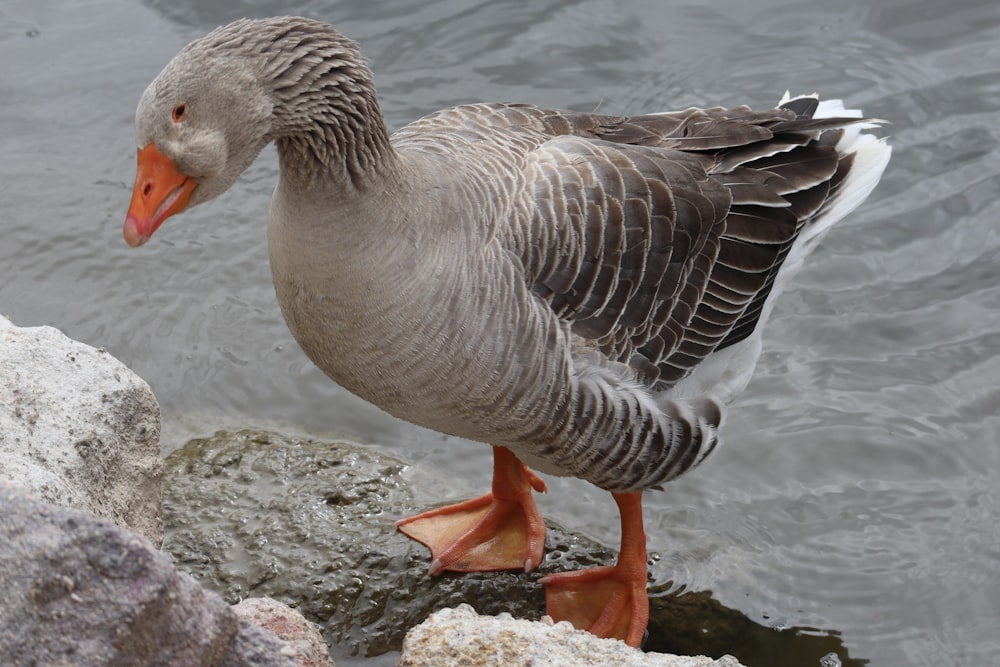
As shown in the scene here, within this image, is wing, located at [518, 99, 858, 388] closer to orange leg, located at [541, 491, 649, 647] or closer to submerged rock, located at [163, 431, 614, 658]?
orange leg, located at [541, 491, 649, 647]

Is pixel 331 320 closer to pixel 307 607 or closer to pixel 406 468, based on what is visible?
pixel 307 607

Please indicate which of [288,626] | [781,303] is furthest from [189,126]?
[781,303]

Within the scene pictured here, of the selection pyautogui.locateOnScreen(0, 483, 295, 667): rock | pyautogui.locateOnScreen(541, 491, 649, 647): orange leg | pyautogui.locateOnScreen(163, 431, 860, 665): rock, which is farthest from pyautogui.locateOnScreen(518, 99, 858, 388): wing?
pyautogui.locateOnScreen(0, 483, 295, 667): rock

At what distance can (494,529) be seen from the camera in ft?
17.8

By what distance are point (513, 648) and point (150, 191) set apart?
1.81 m

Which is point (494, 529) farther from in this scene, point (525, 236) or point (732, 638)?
point (525, 236)

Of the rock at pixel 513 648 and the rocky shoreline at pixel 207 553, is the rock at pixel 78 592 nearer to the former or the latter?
the rocky shoreline at pixel 207 553

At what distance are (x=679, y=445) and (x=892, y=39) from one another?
16.6 ft

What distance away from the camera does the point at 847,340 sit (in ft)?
22.4

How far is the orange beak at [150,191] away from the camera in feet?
11.5

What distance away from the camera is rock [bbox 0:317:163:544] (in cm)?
355

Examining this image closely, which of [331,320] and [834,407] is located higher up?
[331,320]

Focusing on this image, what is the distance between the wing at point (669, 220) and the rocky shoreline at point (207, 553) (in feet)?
4.17

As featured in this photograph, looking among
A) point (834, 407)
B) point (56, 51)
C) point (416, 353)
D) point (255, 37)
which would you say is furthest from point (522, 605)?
point (56, 51)
